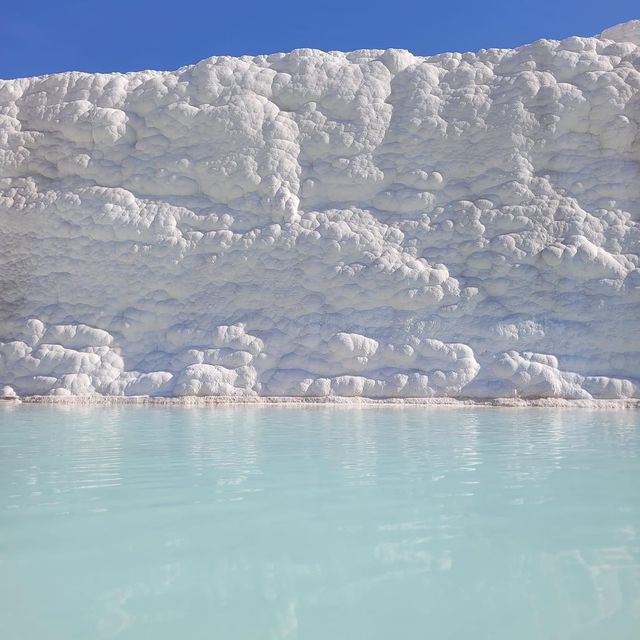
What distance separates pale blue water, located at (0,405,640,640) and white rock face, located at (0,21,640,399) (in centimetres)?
585

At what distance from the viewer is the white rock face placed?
391 inches

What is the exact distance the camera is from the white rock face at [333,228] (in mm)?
9938

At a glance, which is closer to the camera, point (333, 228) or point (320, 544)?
point (320, 544)

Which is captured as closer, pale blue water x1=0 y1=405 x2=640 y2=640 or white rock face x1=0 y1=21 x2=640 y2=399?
pale blue water x1=0 y1=405 x2=640 y2=640

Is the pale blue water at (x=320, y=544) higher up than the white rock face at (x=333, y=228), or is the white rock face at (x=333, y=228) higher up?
the white rock face at (x=333, y=228)

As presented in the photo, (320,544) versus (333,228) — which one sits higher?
(333,228)

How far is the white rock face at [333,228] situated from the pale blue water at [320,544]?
5.85m

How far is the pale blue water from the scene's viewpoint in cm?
155

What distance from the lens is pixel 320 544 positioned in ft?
6.90

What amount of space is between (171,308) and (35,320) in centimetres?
228

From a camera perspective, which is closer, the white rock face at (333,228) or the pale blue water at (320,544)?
the pale blue water at (320,544)

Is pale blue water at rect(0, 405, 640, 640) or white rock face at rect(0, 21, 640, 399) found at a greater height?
white rock face at rect(0, 21, 640, 399)

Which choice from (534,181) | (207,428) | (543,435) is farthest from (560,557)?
(534,181)

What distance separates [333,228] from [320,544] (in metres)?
8.78
